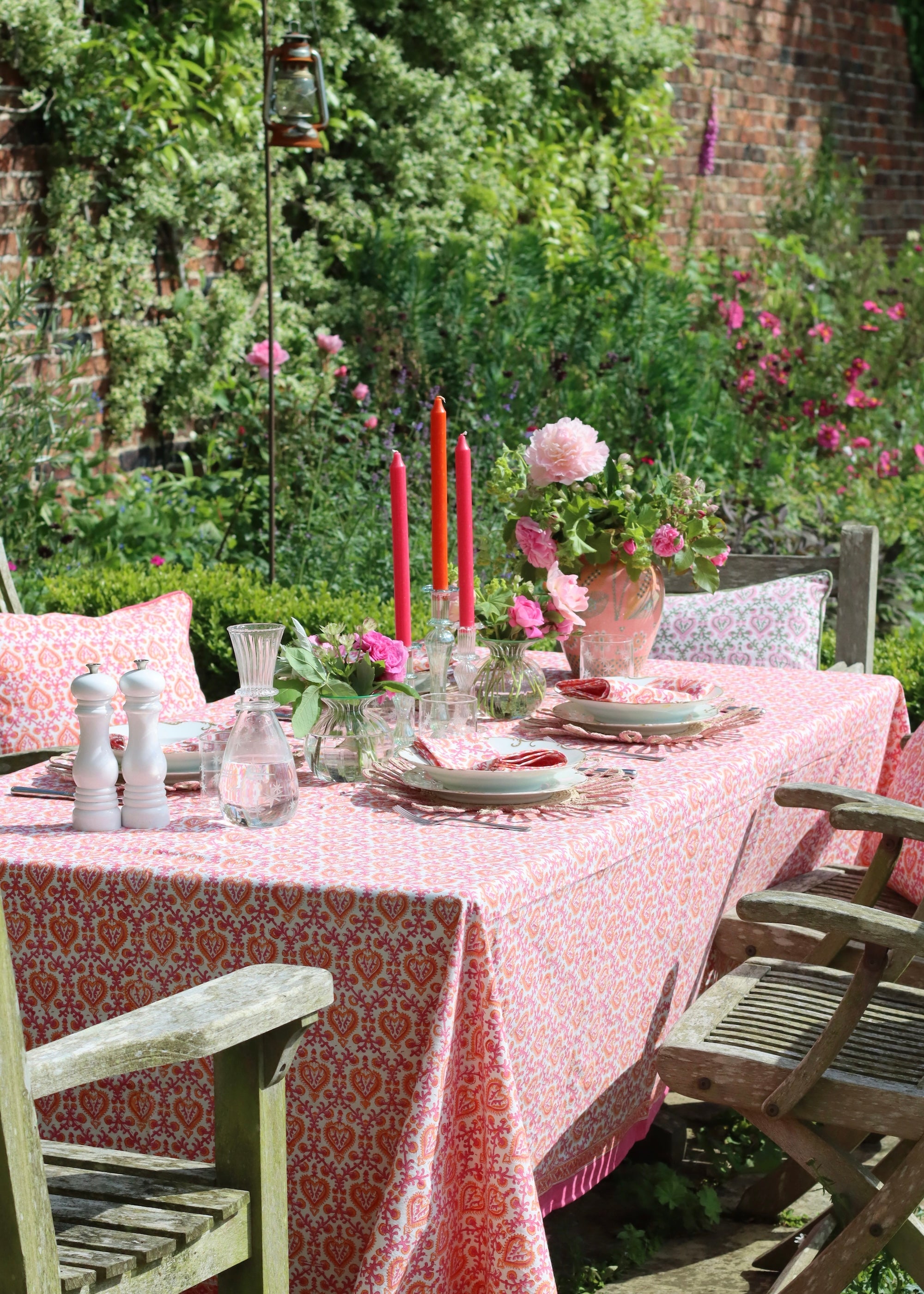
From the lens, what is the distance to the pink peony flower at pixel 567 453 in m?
2.90

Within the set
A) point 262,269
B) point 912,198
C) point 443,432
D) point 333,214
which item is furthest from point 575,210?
point 443,432

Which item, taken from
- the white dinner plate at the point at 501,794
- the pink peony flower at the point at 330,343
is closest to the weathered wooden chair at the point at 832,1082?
the white dinner plate at the point at 501,794

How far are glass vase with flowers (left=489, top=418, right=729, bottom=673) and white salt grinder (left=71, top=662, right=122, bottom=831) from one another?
103cm

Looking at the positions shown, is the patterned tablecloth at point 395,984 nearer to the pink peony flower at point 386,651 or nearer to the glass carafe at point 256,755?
the glass carafe at point 256,755

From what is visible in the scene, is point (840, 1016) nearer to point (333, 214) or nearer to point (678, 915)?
point (678, 915)

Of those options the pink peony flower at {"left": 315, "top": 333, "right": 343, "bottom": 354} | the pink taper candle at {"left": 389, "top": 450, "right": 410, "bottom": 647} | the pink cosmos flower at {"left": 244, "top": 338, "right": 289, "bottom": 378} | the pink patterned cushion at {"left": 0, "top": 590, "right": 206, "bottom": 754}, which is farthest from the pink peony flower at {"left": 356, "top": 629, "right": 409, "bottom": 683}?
the pink peony flower at {"left": 315, "top": 333, "right": 343, "bottom": 354}

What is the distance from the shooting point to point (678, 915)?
8.25 feet

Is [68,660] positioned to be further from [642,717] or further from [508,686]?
[642,717]

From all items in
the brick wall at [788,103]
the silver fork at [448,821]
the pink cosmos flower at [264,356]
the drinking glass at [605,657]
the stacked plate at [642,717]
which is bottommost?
the silver fork at [448,821]

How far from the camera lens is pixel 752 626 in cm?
387

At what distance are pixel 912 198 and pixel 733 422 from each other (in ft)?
18.3

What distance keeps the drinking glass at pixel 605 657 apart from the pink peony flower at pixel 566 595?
0.22 feet

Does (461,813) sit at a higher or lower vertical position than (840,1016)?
higher

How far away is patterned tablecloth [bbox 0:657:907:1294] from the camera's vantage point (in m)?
1.88
